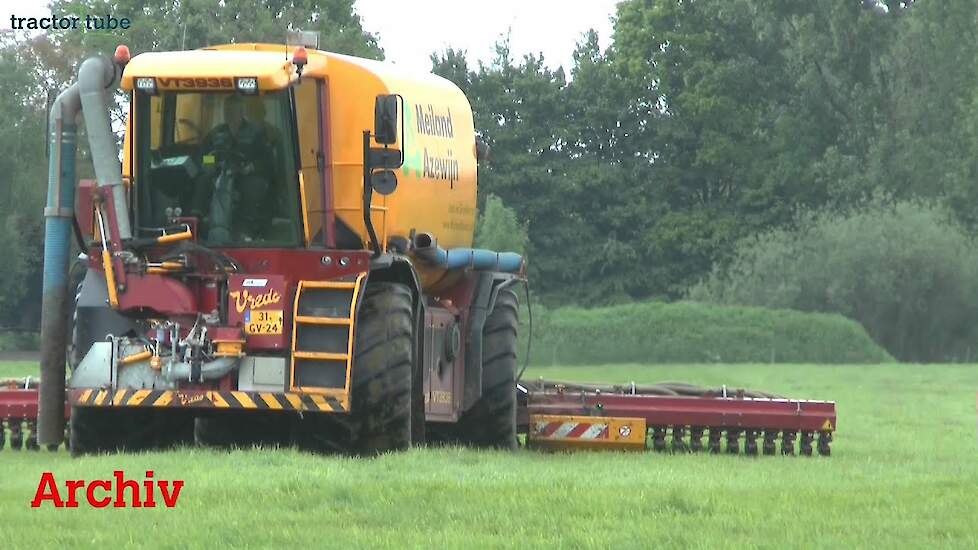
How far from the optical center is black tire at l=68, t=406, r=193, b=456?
1648 centimetres

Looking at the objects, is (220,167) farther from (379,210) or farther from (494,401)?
(494,401)

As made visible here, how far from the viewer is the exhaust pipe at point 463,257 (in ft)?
58.4

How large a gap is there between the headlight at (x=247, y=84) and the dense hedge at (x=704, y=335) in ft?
118

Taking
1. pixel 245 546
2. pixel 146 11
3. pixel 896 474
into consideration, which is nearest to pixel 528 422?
pixel 896 474

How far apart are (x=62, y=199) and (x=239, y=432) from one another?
284 centimetres

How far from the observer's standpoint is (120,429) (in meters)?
16.7

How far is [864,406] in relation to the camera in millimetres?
30438

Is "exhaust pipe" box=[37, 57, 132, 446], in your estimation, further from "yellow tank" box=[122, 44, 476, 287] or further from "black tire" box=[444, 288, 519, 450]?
"black tire" box=[444, 288, 519, 450]

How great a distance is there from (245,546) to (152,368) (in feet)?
18.6

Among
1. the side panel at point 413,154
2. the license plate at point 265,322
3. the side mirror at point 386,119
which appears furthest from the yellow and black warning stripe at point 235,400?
the side mirror at point 386,119

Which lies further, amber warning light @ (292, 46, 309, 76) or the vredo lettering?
amber warning light @ (292, 46, 309, 76)

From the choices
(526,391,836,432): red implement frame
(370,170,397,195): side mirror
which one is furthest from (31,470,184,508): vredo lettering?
(526,391,836,432): red implement frame

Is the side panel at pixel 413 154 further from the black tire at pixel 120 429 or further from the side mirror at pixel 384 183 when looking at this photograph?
the black tire at pixel 120 429

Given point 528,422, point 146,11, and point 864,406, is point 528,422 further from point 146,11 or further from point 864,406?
point 146,11
